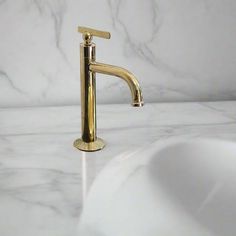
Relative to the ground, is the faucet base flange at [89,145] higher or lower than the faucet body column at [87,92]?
lower

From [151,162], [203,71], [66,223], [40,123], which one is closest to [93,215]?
[66,223]

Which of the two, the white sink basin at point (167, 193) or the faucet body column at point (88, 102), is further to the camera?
the faucet body column at point (88, 102)

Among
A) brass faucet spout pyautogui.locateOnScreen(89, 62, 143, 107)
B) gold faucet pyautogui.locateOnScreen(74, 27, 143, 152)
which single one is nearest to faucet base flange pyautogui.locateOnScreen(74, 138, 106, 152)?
gold faucet pyautogui.locateOnScreen(74, 27, 143, 152)

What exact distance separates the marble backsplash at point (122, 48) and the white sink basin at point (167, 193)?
258mm

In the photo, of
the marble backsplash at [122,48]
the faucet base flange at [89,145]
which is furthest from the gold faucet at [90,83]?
the marble backsplash at [122,48]

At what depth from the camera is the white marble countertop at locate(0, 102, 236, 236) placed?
41 cm

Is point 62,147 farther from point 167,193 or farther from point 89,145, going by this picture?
point 167,193

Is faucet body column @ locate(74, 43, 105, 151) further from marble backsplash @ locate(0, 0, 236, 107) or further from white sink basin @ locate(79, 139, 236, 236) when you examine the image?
marble backsplash @ locate(0, 0, 236, 107)

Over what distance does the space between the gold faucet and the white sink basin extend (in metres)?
0.07

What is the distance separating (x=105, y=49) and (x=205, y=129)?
310mm

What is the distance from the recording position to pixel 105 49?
2.56 feet

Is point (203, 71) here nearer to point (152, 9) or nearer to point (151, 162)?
point (152, 9)

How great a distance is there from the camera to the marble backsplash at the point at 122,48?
2.40 feet

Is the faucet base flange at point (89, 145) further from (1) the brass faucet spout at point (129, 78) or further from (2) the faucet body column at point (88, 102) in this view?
(1) the brass faucet spout at point (129, 78)
